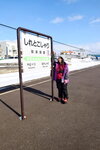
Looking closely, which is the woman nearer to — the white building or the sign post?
the sign post

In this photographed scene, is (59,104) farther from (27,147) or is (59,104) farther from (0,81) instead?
(0,81)

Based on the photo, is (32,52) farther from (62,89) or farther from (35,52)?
(62,89)

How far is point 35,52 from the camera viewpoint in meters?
4.26

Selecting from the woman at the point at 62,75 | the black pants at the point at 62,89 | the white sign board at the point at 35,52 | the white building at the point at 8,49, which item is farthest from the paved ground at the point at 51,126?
the white building at the point at 8,49

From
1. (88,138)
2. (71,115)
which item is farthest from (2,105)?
(88,138)

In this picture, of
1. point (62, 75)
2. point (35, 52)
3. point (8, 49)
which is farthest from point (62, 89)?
point (8, 49)

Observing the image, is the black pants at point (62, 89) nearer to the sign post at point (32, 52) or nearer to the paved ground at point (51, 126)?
the paved ground at point (51, 126)

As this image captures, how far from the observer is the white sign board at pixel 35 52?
150 inches

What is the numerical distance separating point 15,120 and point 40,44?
2.43m

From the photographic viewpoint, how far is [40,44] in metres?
4.49

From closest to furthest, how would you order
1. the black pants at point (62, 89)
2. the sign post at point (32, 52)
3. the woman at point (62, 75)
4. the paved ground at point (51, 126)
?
the paved ground at point (51, 126), the sign post at point (32, 52), the woman at point (62, 75), the black pants at point (62, 89)

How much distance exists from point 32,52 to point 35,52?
0.58 feet

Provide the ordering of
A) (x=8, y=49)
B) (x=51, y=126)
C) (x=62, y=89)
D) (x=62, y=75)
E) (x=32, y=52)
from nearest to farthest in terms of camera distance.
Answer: (x=51, y=126), (x=32, y=52), (x=62, y=75), (x=62, y=89), (x=8, y=49)

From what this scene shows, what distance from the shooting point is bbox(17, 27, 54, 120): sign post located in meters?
3.68
